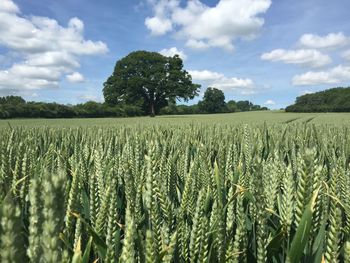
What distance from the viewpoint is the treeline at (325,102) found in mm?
48531

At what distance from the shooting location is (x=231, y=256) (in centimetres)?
78

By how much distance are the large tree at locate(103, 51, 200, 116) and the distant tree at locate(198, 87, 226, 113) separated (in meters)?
32.1

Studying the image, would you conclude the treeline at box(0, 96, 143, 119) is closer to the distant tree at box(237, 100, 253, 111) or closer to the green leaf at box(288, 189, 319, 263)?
the green leaf at box(288, 189, 319, 263)

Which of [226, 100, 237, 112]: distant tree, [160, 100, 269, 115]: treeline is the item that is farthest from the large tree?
[226, 100, 237, 112]: distant tree

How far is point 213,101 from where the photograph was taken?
298ft

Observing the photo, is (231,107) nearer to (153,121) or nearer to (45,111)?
(45,111)

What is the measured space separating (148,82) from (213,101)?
3876 centimetres

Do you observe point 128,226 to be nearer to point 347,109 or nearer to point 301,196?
point 301,196

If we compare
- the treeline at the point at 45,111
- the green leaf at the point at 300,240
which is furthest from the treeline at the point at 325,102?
A: the green leaf at the point at 300,240

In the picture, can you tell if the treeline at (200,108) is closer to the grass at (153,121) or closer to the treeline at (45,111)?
the treeline at (45,111)

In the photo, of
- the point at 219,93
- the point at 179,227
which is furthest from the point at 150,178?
the point at 219,93

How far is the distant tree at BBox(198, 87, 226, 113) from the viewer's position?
88.9 metres

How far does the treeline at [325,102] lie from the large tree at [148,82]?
1602 cm

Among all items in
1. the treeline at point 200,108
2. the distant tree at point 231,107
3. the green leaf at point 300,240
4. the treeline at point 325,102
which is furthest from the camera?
the distant tree at point 231,107
